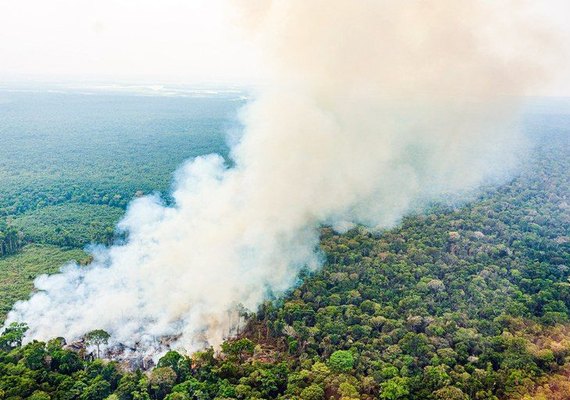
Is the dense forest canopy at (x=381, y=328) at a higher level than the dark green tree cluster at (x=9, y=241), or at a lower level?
lower

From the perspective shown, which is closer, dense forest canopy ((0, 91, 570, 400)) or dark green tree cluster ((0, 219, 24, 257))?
dense forest canopy ((0, 91, 570, 400))

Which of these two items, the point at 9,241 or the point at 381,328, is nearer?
the point at 381,328

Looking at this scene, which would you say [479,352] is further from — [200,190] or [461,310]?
[200,190]

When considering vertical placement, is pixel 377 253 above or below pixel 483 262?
above

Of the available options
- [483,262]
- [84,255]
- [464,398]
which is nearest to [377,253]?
[483,262]

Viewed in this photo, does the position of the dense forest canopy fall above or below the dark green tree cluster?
below

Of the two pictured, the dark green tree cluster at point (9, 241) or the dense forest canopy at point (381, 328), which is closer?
the dense forest canopy at point (381, 328)

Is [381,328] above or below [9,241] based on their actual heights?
below

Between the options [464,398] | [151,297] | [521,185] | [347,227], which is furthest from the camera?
[521,185]
